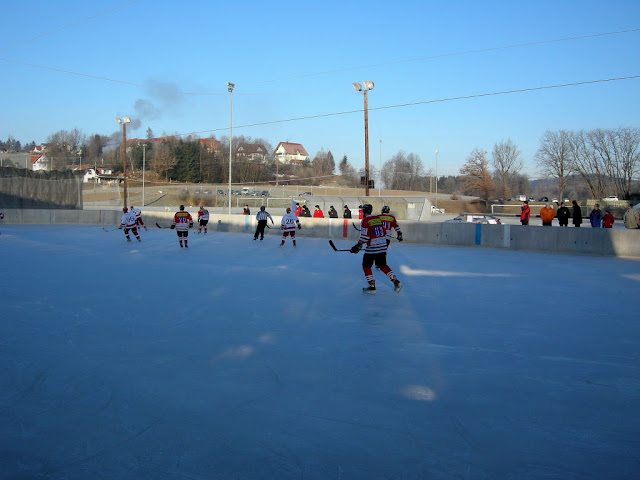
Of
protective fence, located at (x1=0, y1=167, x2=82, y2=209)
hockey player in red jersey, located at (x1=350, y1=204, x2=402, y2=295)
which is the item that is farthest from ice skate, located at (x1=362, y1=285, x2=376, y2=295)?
protective fence, located at (x1=0, y1=167, x2=82, y2=209)

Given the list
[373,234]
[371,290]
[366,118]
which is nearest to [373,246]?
[373,234]

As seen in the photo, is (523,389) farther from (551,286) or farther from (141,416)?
(551,286)

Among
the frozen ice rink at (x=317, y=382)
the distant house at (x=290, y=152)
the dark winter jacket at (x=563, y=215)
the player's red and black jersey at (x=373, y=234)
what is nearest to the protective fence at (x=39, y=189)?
the frozen ice rink at (x=317, y=382)

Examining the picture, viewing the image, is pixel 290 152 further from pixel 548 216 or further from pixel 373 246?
pixel 373 246

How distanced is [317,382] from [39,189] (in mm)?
40901

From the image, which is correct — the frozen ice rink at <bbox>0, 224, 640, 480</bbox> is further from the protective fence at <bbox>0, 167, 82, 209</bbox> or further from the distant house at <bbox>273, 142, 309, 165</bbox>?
the distant house at <bbox>273, 142, 309, 165</bbox>

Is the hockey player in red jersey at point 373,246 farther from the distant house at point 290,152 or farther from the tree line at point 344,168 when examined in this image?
the distant house at point 290,152

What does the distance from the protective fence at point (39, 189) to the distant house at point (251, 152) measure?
5876cm

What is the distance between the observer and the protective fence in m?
37.8

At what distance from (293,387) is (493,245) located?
54.2ft

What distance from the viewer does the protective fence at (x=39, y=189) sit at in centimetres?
3775

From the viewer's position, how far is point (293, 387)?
187 inches

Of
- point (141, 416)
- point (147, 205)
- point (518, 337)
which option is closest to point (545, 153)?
point (147, 205)

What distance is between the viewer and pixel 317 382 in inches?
192
